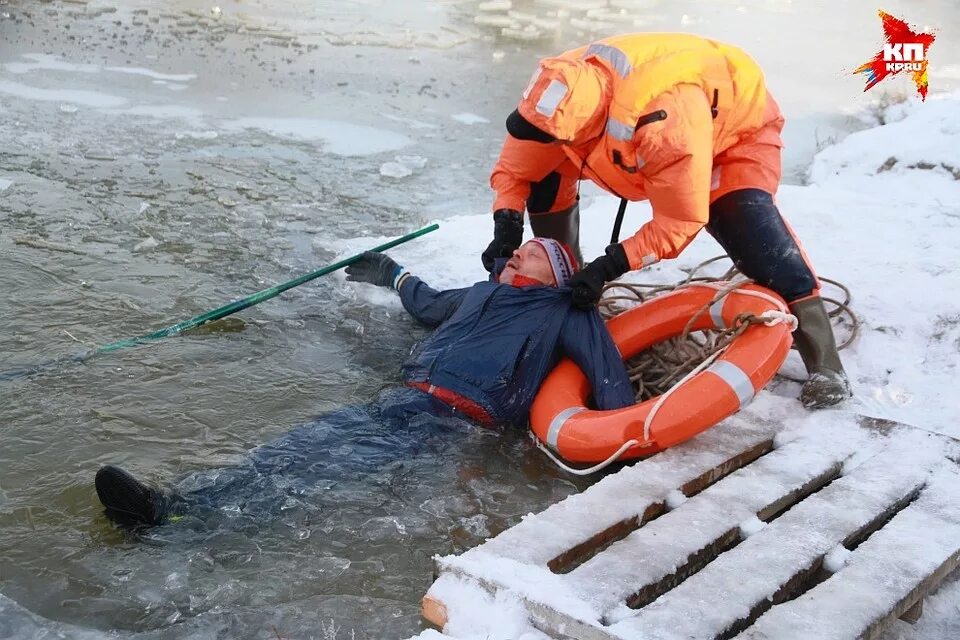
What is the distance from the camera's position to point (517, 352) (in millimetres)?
3887

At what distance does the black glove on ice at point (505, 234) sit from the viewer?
444cm

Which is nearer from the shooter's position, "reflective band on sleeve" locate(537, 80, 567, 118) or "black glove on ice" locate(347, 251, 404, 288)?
"reflective band on sleeve" locate(537, 80, 567, 118)

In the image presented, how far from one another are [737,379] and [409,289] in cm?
181

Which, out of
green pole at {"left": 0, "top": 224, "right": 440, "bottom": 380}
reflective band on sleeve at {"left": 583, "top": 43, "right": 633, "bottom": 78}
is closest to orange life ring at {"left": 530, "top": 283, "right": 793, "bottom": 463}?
reflective band on sleeve at {"left": 583, "top": 43, "right": 633, "bottom": 78}

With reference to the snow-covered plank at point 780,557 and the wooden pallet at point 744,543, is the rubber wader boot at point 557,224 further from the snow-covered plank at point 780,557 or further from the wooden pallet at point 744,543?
the snow-covered plank at point 780,557

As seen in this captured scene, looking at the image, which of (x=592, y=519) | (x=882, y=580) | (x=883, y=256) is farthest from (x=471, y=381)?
(x=883, y=256)

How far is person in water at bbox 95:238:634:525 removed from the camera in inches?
Result: 136

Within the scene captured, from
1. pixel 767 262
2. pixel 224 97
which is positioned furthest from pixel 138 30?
pixel 767 262

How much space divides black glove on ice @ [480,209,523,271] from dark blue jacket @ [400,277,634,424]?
0.40m

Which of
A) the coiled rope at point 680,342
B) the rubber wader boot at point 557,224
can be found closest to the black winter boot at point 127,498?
the coiled rope at point 680,342

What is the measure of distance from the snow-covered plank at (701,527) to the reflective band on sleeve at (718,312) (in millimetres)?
644

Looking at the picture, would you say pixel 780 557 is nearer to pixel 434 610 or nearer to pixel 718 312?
pixel 434 610

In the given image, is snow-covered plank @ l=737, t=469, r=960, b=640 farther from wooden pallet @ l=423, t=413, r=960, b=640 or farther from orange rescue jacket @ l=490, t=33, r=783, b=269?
orange rescue jacket @ l=490, t=33, r=783, b=269

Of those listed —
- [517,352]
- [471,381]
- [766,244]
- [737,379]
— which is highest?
[766,244]
